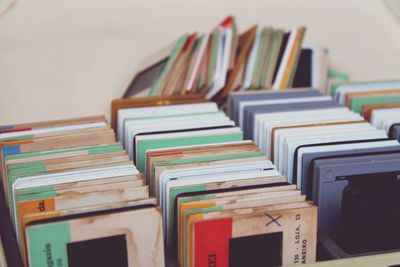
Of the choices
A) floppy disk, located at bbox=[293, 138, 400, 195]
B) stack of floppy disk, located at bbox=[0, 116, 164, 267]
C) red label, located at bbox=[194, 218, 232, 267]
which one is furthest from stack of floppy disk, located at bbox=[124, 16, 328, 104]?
red label, located at bbox=[194, 218, 232, 267]

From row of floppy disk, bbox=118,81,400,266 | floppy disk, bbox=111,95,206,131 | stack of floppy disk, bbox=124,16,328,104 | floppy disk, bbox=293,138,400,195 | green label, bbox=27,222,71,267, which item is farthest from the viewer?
stack of floppy disk, bbox=124,16,328,104

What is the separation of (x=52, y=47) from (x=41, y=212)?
4.58ft

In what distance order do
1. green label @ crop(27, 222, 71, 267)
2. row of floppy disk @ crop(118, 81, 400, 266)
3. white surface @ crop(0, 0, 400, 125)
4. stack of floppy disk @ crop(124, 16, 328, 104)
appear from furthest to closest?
white surface @ crop(0, 0, 400, 125) → stack of floppy disk @ crop(124, 16, 328, 104) → row of floppy disk @ crop(118, 81, 400, 266) → green label @ crop(27, 222, 71, 267)

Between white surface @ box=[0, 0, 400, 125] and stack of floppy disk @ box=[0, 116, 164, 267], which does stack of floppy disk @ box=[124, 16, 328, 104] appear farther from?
stack of floppy disk @ box=[0, 116, 164, 267]

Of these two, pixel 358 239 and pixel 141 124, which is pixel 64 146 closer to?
pixel 141 124

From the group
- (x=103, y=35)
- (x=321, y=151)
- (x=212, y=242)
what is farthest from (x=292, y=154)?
(x=103, y=35)

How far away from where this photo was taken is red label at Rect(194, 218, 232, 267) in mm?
1348

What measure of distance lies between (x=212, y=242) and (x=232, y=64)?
46.6 inches

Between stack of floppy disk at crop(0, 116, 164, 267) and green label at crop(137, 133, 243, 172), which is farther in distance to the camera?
green label at crop(137, 133, 243, 172)

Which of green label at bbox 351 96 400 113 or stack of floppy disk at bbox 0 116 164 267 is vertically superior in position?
green label at bbox 351 96 400 113

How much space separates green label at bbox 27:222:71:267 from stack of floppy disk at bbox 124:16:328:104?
1158 mm

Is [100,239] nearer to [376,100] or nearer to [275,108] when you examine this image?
[275,108]

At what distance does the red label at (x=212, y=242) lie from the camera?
135 cm

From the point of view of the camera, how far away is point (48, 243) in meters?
1.29
